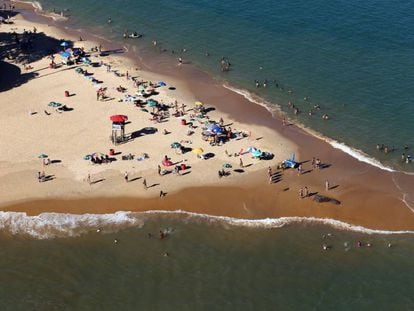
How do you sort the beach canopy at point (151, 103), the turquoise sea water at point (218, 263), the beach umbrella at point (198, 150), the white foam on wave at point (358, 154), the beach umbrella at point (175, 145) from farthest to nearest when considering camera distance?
the beach canopy at point (151, 103)
the white foam on wave at point (358, 154)
the beach umbrella at point (175, 145)
the beach umbrella at point (198, 150)
the turquoise sea water at point (218, 263)

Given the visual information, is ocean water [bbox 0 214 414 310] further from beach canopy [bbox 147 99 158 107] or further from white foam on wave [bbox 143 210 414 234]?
beach canopy [bbox 147 99 158 107]

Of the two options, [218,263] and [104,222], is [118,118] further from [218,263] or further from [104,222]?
[218,263]

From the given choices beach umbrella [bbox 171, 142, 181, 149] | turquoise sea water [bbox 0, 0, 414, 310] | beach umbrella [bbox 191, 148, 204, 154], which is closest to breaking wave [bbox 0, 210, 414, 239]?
turquoise sea water [bbox 0, 0, 414, 310]

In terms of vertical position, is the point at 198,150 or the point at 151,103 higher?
the point at 151,103

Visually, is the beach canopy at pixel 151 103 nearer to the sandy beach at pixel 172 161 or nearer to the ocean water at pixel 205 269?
the sandy beach at pixel 172 161

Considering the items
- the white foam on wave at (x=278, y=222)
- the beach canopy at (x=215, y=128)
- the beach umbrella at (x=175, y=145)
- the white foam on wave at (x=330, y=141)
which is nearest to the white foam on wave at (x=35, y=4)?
the white foam on wave at (x=330, y=141)

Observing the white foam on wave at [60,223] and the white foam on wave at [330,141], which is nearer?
the white foam on wave at [60,223]

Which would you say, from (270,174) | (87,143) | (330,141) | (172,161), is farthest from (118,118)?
(330,141)
